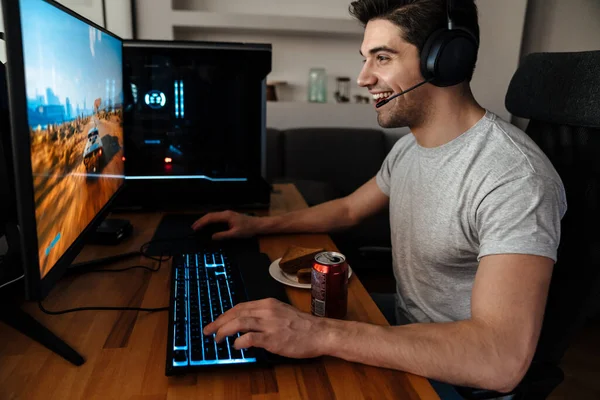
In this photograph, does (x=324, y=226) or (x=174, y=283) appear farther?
(x=324, y=226)

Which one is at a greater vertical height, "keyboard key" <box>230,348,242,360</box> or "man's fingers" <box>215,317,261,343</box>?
"man's fingers" <box>215,317,261,343</box>

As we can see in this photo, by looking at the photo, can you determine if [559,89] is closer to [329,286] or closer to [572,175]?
[572,175]

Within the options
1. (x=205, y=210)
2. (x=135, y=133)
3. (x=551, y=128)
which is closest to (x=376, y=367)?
(x=551, y=128)

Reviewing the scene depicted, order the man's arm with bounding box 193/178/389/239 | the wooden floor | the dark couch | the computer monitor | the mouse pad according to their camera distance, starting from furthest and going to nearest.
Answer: the dark couch
the wooden floor
the man's arm with bounding box 193/178/389/239
the mouse pad
the computer monitor

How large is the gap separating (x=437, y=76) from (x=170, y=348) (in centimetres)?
71

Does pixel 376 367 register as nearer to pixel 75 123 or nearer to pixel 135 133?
pixel 75 123

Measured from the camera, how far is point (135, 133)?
137 centimetres

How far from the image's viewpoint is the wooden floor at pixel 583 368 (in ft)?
5.79

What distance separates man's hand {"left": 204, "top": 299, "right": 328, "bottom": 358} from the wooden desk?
0.03m

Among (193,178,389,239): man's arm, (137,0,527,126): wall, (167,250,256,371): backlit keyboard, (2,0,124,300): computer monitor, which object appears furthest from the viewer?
(137,0,527,126): wall

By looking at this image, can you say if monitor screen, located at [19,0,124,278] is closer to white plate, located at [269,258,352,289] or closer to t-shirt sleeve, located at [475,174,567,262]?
white plate, located at [269,258,352,289]

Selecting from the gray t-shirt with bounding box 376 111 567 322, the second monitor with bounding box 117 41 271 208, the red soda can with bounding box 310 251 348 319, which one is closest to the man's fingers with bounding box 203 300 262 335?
the red soda can with bounding box 310 251 348 319

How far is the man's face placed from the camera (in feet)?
3.36

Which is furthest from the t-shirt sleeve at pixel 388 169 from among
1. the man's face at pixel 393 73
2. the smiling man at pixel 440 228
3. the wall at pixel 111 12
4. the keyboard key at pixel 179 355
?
the wall at pixel 111 12
